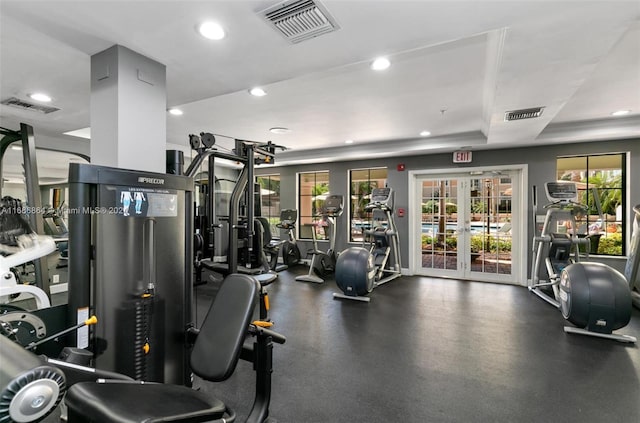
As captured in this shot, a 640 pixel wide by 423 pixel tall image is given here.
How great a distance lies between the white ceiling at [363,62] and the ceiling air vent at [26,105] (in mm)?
90

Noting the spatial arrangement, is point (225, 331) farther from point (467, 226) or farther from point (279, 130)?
point (467, 226)

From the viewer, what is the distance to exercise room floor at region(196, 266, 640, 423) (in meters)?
2.03

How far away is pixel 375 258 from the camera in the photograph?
571 centimetres

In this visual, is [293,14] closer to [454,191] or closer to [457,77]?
[457,77]

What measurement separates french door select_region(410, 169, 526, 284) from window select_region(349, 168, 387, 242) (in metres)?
0.99

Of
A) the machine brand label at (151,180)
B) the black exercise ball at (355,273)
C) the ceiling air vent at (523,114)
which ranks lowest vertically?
the black exercise ball at (355,273)

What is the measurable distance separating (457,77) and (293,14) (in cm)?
188

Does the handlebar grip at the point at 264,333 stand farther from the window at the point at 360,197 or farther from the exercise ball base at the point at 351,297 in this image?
the window at the point at 360,197

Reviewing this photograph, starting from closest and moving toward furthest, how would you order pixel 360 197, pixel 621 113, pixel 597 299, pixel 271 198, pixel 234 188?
pixel 597 299 < pixel 234 188 < pixel 621 113 < pixel 360 197 < pixel 271 198

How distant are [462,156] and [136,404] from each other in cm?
584

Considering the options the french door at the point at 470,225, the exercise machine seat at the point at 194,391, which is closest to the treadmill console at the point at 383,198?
the french door at the point at 470,225

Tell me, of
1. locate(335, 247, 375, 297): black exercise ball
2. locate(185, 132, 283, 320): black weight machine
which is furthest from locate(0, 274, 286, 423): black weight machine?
locate(335, 247, 375, 297): black exercise ball

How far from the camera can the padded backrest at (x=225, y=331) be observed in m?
1.46

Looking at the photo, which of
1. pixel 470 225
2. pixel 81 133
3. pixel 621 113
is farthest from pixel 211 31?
pixel 470 225
